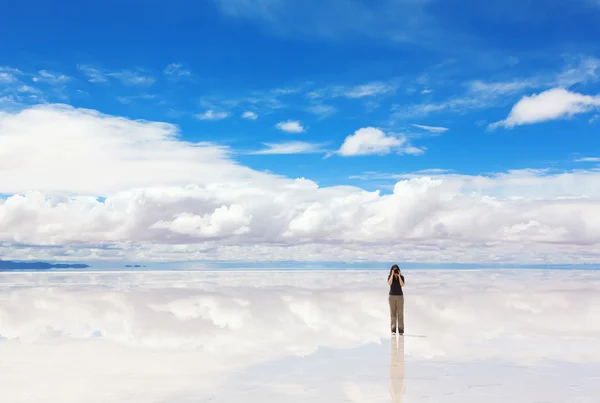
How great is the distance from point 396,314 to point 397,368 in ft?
20.2

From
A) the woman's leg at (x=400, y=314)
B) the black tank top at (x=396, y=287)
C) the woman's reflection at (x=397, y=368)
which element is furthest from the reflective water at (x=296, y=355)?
the black tank top at (x=396, y=287)

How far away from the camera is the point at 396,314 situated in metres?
20.2

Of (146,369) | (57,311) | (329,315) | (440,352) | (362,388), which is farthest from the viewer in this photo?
(57,311)

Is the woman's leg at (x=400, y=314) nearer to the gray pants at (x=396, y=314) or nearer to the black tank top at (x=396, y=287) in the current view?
the gray pants at (x=396, y=314)

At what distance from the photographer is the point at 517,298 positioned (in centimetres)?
3597

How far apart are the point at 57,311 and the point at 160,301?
739cm

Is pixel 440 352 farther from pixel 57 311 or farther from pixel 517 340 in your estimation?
pixel 57 311

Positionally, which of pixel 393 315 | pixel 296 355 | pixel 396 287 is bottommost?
pixel 296 355

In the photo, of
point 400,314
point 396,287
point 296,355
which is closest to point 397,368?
point 296,355

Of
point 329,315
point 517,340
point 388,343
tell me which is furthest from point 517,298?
point 388,343

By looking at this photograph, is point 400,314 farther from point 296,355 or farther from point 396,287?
point 296,355

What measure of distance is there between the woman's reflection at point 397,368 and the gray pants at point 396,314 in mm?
677

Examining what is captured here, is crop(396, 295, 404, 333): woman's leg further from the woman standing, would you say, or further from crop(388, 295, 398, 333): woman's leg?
crop(388, 295, 398, 333): woman's leg

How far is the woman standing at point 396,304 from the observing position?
65.8 ft
